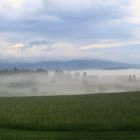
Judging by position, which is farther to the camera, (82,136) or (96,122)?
(96,122)

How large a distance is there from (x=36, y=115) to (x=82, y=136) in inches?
403

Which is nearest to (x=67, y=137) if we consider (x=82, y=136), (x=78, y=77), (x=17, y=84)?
(x=82, y=136)

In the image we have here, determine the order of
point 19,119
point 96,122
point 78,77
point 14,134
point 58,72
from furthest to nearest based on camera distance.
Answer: point 58,72
point 78,77
point 19,119
point 96,122
point 14,134

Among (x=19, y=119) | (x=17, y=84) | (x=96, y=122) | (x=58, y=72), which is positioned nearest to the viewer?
(x=96, y=122)

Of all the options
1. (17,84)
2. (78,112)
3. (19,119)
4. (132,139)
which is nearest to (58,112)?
(78,112)

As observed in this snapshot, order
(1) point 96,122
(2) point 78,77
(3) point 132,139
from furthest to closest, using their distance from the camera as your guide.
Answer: (2) point 78,77, (1) point 96,122, (3) point 132,139

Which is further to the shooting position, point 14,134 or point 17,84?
point 17,84

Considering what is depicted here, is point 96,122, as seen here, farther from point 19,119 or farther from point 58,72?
point 58,72

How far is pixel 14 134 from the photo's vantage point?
86.6ft

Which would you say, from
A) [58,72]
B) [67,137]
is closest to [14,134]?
[67,137]

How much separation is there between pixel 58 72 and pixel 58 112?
130m

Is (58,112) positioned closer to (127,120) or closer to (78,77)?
(127,120)

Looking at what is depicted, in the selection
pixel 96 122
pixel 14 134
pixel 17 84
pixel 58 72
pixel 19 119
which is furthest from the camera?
pixel 58 72

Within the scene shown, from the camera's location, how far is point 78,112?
121 ft
